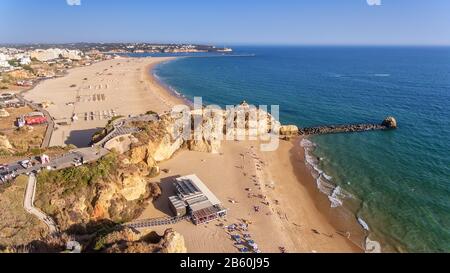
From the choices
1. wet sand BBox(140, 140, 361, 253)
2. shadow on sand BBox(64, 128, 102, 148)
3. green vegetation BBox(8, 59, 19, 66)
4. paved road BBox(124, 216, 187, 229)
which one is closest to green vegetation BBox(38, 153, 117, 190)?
paved road BBox(124, 216, 187, 229)

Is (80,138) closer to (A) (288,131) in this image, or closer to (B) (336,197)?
(A) (288,131)

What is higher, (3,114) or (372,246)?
(3,114)

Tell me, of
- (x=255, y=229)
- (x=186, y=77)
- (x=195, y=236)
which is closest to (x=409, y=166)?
(x=255, y=229)

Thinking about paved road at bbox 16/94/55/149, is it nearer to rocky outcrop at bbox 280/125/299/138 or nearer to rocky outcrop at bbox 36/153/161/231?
rocky outcrop at bbox 36/153/161/231

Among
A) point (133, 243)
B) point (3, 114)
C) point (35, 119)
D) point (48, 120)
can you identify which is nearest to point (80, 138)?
point (35, 119)

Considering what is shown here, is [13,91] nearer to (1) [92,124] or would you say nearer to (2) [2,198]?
(1) [92,124]
